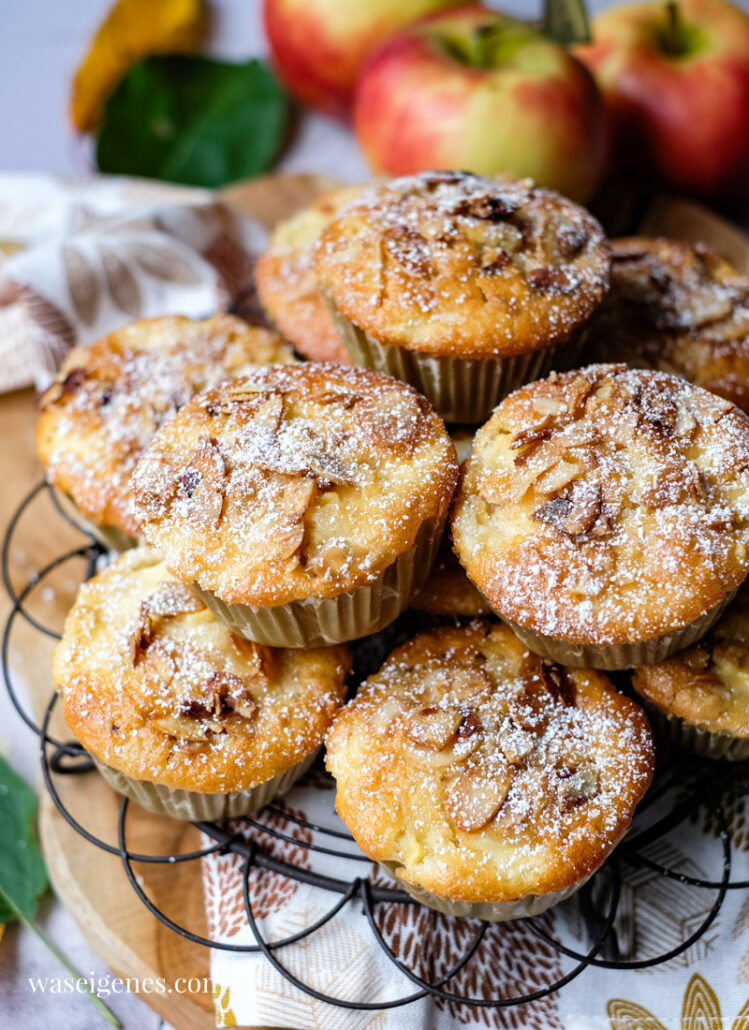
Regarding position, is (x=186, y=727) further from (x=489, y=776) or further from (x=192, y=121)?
(x=192, y=121)

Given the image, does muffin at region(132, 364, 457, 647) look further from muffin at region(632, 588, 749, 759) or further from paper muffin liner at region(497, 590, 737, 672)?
muffin at region(632, 588, 749, 759)

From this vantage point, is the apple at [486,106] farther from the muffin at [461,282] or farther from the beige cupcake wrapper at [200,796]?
the beige cupcake wrapper at [200,796]

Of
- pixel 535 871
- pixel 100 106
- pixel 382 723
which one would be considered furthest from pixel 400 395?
pixel 100 106

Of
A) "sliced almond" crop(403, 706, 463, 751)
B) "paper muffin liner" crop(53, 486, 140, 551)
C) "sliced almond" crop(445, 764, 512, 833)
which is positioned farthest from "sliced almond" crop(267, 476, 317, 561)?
"paper muffin liner" crop(53, 486, 140, 551)

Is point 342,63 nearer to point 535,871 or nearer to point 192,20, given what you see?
point 192,20

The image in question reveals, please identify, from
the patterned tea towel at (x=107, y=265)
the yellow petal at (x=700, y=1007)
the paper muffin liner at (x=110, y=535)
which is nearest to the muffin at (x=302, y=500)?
the paper muffin liner at (x=110, y=535)

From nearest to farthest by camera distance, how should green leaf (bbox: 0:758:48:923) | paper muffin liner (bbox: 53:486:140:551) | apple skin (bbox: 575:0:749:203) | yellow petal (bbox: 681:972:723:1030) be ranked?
1. yellow petal (bbox: 681:972:723:1030)
2. green leaf (bbox: 0:758:48:923)
3. paper muffin liner (bbox: 53:486:140:551)
4. apple skin (bbox: 575:0:749:203)

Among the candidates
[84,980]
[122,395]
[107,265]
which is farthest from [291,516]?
[107,265]
